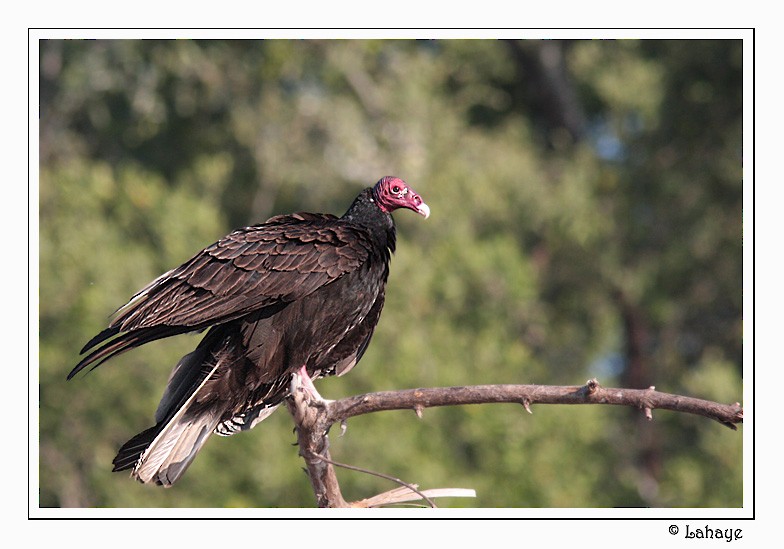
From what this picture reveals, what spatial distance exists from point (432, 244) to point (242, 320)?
798cm

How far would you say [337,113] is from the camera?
39.9 ft

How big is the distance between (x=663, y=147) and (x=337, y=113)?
362cm

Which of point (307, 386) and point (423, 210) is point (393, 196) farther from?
point (307, 386)

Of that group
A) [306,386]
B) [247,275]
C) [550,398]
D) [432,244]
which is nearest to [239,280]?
[247,275]

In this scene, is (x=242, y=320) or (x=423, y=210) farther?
(x=423, y=210)

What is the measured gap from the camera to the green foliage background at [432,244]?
9.81 metres

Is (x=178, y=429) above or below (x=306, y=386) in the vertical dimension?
below

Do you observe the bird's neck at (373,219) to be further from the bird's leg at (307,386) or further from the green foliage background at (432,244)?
the green foliage background at (432,244)

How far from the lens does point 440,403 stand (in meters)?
3.50

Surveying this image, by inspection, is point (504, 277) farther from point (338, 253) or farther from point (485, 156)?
point (338, 253)

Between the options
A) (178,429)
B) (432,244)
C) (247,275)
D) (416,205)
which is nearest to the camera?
(178,429)

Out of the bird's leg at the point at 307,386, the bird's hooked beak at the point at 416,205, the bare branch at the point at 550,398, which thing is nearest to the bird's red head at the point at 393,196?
the bird's hooked beak at the point at 416,205

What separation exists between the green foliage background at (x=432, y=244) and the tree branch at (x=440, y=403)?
5191mm

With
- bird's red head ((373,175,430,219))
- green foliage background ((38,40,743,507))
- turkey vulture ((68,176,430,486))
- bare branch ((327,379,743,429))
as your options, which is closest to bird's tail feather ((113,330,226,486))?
turkey vulture ((68,176,430,486))
